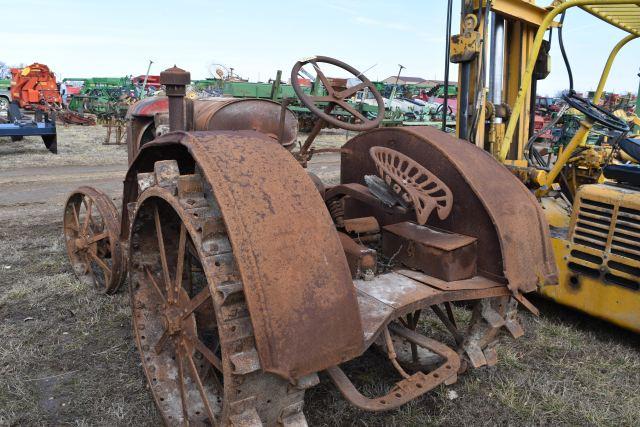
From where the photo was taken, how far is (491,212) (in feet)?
7.18

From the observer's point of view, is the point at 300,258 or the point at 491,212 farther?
the point at 491,212

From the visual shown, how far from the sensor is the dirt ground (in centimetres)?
246

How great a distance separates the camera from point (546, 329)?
3.42 metres

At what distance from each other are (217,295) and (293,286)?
222 millimetres

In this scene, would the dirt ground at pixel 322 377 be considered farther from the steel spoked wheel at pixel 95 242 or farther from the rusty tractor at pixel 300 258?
the rusty tractor at pixel 300 258

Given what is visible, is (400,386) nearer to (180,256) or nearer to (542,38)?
(180,256)

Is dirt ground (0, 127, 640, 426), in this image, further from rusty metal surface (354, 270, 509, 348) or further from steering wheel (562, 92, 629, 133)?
steering wheel (562, 92, 629, 133)


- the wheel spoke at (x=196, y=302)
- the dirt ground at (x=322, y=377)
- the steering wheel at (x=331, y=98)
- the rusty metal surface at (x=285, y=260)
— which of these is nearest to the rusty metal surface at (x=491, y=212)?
the steering wheel at (x=331, y=98)

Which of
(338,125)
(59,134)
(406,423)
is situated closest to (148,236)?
(338,125)

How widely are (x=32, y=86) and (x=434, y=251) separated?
1933 centimetres

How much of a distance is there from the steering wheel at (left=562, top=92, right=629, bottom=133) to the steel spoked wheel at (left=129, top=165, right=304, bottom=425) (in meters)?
2.53

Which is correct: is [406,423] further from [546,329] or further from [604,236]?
[604,236]

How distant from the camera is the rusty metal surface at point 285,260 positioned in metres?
1.52

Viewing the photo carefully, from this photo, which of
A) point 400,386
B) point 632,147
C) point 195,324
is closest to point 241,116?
point 195,324
